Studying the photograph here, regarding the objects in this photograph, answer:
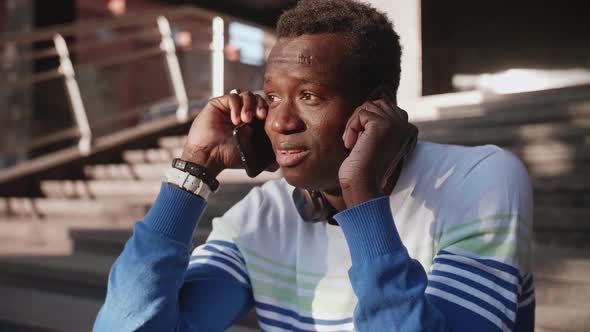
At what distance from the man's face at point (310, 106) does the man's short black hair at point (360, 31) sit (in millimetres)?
A: 20

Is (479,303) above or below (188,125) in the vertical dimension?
above

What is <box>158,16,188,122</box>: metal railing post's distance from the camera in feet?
18.7

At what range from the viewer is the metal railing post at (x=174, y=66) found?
5.71 metres

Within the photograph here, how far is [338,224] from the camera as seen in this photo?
126 centimetres

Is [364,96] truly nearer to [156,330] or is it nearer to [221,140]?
[221,140]

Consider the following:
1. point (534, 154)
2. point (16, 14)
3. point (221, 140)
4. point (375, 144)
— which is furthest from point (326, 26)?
point (16, 14)

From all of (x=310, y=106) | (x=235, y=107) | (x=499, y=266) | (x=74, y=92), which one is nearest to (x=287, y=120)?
(x=310, y=106)

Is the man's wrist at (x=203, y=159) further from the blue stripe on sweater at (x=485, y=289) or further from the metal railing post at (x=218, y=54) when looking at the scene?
the metal railing post at (x=218, y=54)

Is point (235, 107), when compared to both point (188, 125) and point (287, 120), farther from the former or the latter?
point (188, 125)

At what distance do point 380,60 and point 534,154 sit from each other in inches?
86.1

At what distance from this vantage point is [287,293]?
135 centimetres

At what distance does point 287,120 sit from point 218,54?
15.5 ft

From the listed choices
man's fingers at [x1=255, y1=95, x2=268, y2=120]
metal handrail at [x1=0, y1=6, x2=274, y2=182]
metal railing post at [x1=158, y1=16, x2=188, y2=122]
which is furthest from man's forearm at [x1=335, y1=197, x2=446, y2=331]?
metal railing post at [x1=158, y1=16, x2=188, y2=122]

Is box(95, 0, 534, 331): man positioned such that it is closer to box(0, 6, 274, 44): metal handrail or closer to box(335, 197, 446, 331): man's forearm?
box(335, 197, 446, 331): man's forearm
